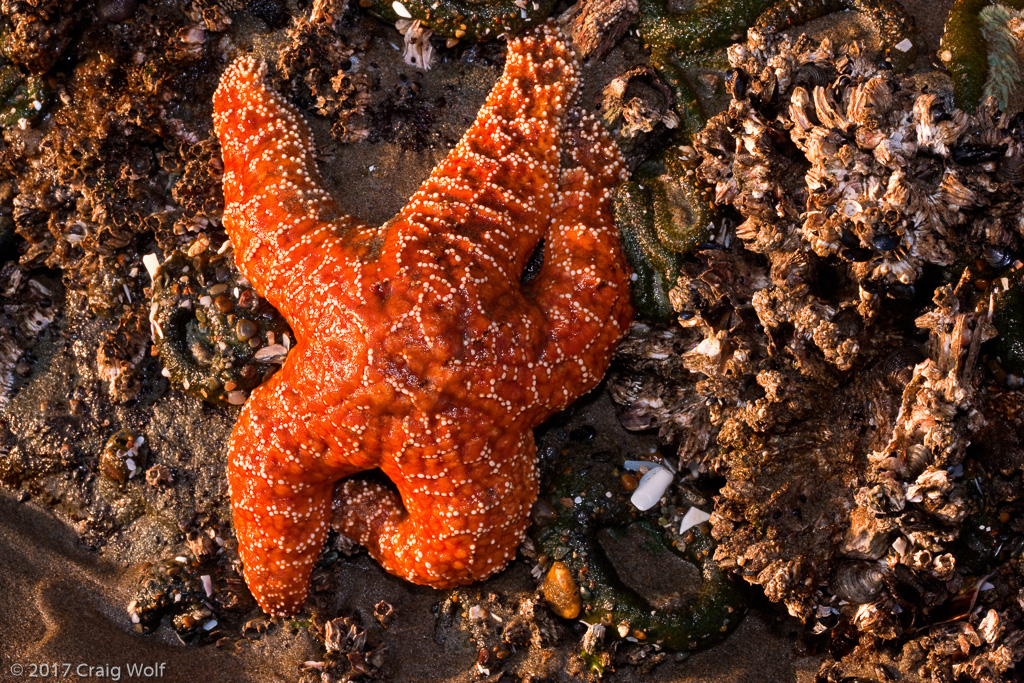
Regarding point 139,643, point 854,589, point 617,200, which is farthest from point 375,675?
point 617,200

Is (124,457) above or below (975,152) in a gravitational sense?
below

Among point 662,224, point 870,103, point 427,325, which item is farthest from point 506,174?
point 870,103

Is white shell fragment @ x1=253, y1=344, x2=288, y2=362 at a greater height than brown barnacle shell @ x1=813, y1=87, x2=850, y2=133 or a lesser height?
lesser

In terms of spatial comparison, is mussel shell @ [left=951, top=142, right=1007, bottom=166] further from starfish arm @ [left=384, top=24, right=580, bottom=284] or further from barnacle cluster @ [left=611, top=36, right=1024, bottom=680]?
starfish arm @ [left=384, top=24, right=580, bottom=284]

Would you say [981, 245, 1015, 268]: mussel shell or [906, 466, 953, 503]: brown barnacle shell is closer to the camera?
[906, 466, 953, 503]: brown barnacle shell

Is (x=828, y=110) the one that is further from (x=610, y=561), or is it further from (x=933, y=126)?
(x=610, y=561)

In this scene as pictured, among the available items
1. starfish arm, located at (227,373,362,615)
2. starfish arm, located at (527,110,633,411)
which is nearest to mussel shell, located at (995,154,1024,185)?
starfish arm, located at (527,110,633,411)
